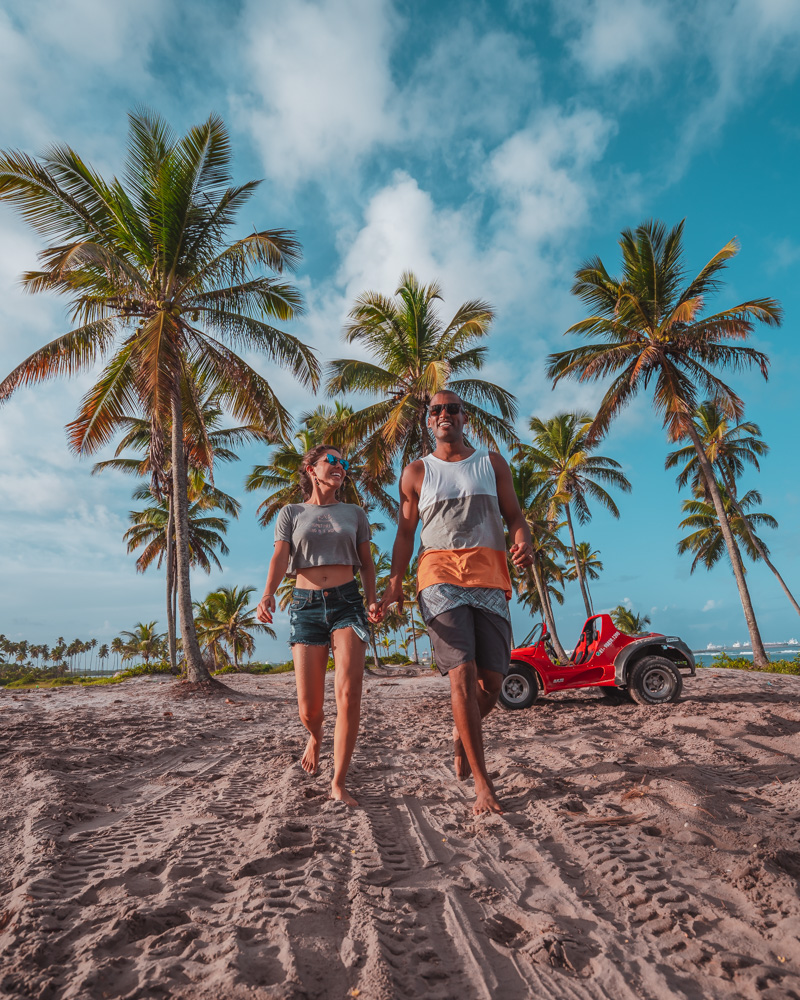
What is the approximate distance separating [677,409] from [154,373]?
12.6 m

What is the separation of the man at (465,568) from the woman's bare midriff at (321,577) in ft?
1.03

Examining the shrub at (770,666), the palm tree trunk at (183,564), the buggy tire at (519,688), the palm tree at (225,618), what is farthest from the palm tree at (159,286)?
the palm tree at (225,618)

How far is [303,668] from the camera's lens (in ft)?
10.4

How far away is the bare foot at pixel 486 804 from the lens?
95.0 inches

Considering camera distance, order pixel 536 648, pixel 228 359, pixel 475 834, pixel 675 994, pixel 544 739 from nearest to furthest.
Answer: pixel 675 994 → pixel 475 834 → pixel 544 739 → pixel 536 648 → pixel 228 359

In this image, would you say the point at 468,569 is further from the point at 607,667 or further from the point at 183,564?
the point at 183,564

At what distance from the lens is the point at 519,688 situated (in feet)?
23.0

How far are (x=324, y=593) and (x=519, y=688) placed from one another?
4677mm

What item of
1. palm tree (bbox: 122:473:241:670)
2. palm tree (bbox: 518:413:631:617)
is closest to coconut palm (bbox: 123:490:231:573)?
palm tree (bbox: 122:473:241:670)

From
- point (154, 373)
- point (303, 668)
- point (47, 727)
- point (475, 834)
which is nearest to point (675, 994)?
point (475, 834)

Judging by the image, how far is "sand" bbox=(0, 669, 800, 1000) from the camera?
1.27 metres

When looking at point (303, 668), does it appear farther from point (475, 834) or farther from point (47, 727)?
point (47, 727)

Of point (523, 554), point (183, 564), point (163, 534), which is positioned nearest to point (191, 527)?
point (163, 534)

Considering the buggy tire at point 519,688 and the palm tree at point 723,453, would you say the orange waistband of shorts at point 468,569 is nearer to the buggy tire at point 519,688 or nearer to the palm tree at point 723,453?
the buggy tire at point 519,688
